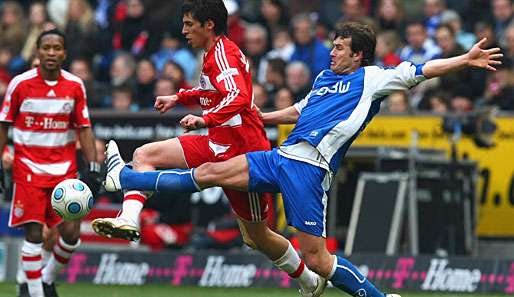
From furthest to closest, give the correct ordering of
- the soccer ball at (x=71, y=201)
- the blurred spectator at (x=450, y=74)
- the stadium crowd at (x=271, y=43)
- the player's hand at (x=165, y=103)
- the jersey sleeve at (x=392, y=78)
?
the stadium crowd at (x=271, y=43) < the blurred spectator at (x=450, y=74) < the player's hand at (x=165, y=103) < the soccer ball at (x=71, y=201) < the jersey sleeve at (x=392, y=78)

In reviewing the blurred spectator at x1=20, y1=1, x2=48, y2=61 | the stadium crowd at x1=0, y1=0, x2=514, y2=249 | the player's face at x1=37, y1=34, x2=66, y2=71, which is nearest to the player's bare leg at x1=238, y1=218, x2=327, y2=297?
the player's face at x1=37, y1=34, x2=66, y2=71

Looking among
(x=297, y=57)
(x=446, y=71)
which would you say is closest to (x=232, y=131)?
(x=446, y=71)

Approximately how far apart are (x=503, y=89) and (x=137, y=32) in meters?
6.01

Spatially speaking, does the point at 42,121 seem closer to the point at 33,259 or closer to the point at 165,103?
the point at 33,259

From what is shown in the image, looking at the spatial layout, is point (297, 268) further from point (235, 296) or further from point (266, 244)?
point (235, 296)

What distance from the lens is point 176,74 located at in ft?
57.8

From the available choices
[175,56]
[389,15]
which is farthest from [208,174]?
[175,56]

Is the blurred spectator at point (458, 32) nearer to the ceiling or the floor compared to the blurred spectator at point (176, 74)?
nearer to the ceiling

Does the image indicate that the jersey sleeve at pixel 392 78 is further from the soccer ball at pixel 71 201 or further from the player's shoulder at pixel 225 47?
the soccer ball at pixel 71 201

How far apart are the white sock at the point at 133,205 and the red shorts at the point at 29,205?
187 cm

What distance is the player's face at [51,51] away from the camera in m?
12.2

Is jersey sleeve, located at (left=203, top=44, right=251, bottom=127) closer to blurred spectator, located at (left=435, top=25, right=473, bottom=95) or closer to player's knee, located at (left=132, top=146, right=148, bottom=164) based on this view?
player's knee, located at (left=132, top=146, right=148, bottom=164)

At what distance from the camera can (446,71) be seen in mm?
9859

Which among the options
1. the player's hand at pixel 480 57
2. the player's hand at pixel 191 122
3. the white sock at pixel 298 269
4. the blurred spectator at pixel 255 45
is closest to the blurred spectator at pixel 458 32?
the blurred spectator at pixel 255 45
